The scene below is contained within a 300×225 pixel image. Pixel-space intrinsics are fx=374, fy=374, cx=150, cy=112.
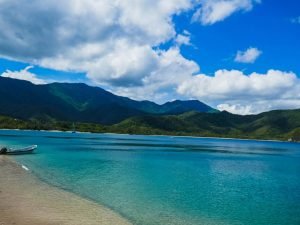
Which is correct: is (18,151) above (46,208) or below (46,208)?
above

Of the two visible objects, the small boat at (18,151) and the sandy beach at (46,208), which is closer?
the sandy beach at (46,208)

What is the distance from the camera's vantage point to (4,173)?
52125mm

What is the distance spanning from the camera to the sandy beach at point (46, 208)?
89.0ft

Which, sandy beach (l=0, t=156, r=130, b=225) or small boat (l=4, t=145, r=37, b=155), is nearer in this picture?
sandy beach (l=0, t=156, r=130, b=225)

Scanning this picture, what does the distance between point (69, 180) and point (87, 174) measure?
23.7 ft

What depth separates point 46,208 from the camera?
102 ft

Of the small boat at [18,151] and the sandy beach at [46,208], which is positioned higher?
the small boat at [18,151]

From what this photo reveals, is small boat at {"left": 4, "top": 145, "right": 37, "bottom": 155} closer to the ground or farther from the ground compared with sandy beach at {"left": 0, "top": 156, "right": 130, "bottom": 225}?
farther from the ground

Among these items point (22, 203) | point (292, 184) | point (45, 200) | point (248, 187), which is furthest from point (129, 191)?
point (292, 184)

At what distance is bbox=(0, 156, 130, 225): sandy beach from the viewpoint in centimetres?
2714

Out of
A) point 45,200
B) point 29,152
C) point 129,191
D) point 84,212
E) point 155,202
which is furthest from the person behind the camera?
point 29,152

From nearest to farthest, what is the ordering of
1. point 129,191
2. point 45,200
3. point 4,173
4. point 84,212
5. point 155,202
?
1. point 84,212
2. point 45,200
3. point 155,202
4. point 129,191
5. point 4,173

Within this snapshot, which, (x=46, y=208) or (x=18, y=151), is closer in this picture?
(x=46, y=208)

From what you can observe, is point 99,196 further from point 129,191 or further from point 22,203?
point 22,203
